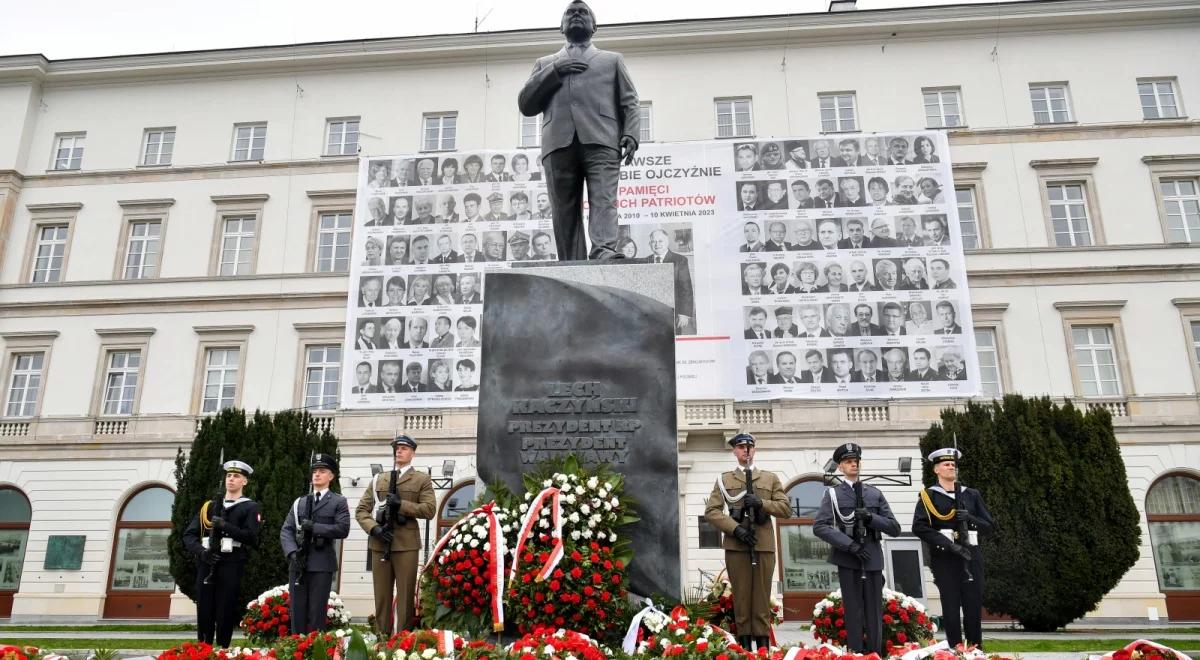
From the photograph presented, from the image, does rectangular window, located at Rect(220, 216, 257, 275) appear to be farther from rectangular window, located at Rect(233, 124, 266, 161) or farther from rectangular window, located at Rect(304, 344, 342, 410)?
rectangular window, located at Rect(304, 344, 342, 410)

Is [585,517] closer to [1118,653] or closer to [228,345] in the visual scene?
[1118,653]

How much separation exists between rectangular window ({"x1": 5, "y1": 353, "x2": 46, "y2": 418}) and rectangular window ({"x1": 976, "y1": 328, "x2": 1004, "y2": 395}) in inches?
950

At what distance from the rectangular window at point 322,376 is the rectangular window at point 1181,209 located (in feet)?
69.1

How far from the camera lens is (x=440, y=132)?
23547 mm

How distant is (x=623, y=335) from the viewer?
536 cm

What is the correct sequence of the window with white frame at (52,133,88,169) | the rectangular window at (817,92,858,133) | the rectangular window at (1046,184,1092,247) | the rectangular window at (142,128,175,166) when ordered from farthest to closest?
the window with white frame at (52,133,88,169) → the rectangular window at (142,128,175,166) → the rectangular window at (817,92,858,133) → the rectangular window at (1046,184,1092,247)

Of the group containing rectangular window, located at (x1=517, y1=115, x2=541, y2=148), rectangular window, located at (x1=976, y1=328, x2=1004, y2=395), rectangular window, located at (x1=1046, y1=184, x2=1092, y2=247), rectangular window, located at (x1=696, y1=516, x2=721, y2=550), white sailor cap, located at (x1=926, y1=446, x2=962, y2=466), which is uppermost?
rectangular window, located at (x1=517, y1=115, x2=541, y2=148)

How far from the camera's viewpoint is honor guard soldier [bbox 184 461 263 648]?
6621mm

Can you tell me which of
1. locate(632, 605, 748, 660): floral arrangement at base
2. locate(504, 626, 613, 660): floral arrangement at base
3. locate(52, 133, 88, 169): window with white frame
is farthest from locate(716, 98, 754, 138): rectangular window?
locate(504, 626, 613, 660): floral arrangement at base

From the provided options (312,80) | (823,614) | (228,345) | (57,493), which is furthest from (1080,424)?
(57,493)

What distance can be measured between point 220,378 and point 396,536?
1755 cm

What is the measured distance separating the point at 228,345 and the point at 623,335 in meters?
19.5

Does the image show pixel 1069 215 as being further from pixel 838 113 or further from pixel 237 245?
pixel 237 245

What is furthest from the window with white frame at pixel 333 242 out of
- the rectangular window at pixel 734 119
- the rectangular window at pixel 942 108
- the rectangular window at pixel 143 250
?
the rectangular window at pixel 942 108
